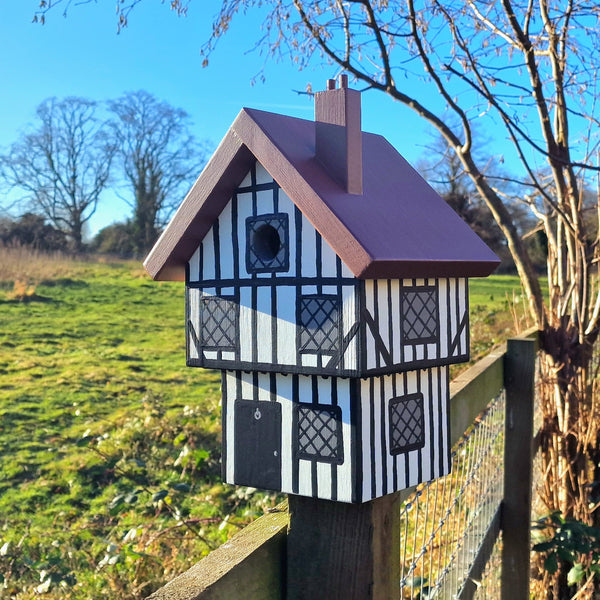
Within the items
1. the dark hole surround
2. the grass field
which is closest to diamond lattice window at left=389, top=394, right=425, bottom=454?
the dark hole surround

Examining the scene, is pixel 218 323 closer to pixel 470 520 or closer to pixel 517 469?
pixel 470 520

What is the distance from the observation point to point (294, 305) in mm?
1083

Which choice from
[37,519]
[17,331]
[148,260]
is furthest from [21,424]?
[148,260]

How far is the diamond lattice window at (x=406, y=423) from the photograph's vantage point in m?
1.14

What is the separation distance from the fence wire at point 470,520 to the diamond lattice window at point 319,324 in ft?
2.50

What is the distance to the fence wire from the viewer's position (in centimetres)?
195

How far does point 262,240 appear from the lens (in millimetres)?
1173

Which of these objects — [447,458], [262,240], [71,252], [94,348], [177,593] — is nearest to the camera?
[177,593]

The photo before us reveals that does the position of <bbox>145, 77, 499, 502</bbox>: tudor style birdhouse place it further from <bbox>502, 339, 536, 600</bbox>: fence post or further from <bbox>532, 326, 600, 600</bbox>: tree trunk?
<bbox>532, 326, 600, 600</bbox>: tree trunk

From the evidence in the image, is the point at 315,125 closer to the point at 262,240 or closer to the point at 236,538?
the point at 262,240

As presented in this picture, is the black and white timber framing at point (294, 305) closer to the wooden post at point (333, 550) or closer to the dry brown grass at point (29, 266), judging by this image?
the wooden post at point (333, 550)

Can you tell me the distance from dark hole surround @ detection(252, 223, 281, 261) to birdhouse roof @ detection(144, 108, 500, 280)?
9 centimetres

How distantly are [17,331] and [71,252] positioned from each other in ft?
20.8

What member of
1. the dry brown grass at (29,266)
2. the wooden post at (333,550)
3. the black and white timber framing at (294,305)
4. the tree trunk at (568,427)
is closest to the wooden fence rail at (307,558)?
the wooden post at (333,550)
